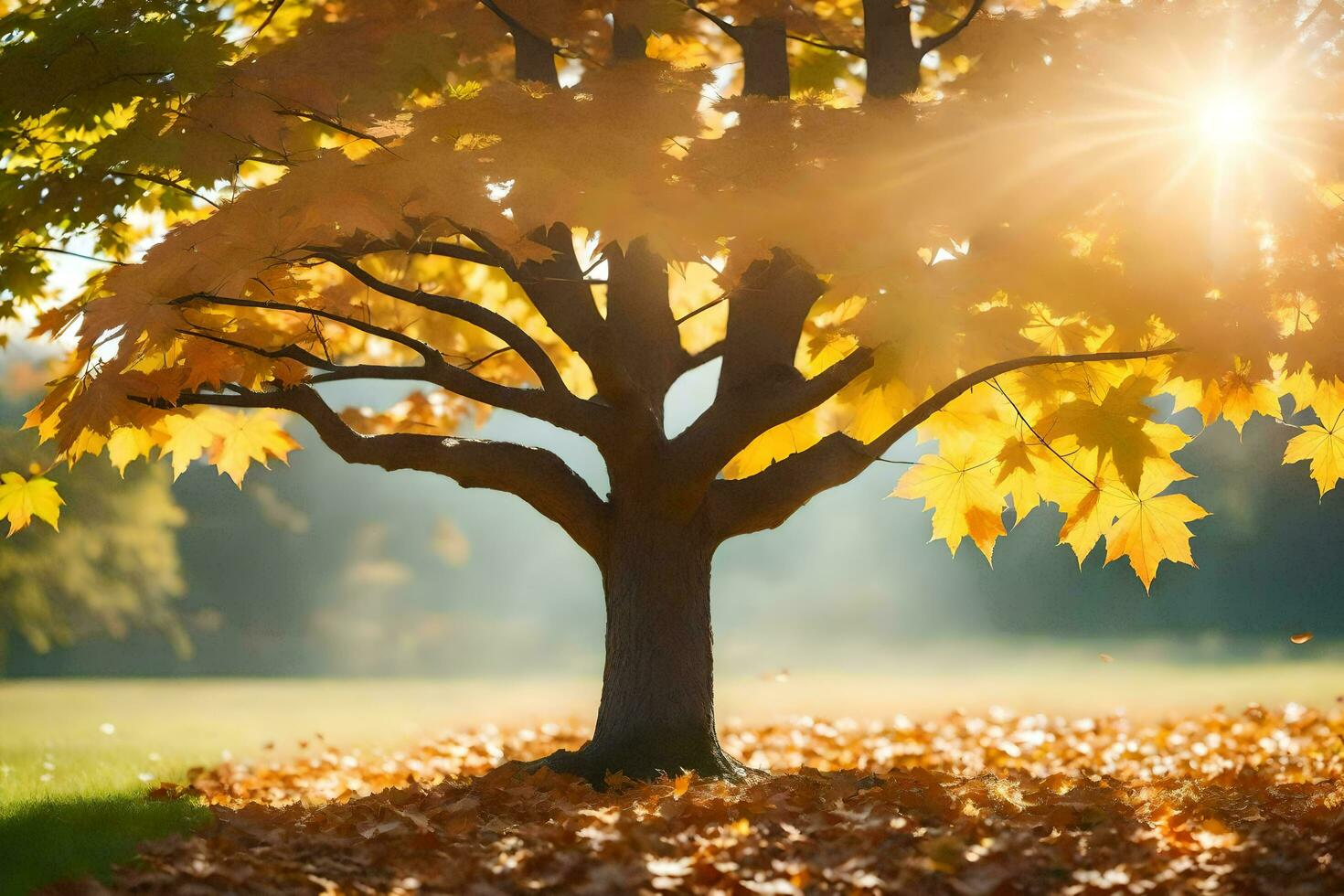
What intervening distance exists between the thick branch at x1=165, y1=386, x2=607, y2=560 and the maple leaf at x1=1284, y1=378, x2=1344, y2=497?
12.9 ft

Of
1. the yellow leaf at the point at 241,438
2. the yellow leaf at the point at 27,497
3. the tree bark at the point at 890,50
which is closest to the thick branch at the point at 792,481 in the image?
the tree bark at the point at 890,50

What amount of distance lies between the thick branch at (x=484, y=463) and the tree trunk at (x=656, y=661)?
0.24 meters

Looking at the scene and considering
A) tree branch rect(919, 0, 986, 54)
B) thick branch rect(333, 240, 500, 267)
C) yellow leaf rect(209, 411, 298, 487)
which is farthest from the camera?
yellow leaf rect(209, 411, 298, 487)

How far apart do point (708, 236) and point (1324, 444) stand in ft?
13.2

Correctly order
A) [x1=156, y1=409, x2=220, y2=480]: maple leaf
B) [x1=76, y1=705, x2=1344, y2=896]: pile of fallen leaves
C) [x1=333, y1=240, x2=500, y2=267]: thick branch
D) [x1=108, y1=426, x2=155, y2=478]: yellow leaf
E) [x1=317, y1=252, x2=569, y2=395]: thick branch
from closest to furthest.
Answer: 1. [x1=76, y1=705, x2=1344, y2=896]: pile of fallen leaves
2. [x1=333, y1=240, x2=500, y2=267]: thick branch
3. [x1=317, y1=252, x2=569, y2=395]: thick branch
4. [x1=108, y1=426, x2=155, y2=478]: yellow leaf
5. [x1=156, y1=409, x2=220, y2=480]: maple leaf

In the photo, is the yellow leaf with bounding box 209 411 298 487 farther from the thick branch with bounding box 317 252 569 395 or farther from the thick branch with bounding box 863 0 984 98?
the thick branch with bounding box 863 0 984 98

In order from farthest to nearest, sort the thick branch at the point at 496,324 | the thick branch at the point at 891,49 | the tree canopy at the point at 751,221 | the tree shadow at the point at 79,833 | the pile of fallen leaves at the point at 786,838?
the thick branch at the point at 891,49, the thick branch at the point at 496,324, the tree canopy at the point at 751,221, the tree shadow at the point at 79,833, the pile of fallen leaves at the point at 786,838

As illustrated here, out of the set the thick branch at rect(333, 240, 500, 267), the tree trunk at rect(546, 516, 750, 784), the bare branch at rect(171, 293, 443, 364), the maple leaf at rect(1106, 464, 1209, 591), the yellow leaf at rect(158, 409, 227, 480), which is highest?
the thick branch at rect(333, 240, 500, 267)

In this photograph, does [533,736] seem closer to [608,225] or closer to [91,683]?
[608,225]

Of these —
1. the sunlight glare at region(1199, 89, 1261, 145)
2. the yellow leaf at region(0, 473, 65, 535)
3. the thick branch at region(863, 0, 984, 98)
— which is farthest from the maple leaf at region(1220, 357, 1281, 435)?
the yellow leaf at region(0, 473, 65, 535)

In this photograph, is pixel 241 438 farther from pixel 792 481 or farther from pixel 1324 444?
pixel 1324 444

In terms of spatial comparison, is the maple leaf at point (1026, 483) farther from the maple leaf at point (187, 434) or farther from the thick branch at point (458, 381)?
the maple leaf at point (187, 434)

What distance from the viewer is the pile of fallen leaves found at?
11.9ft

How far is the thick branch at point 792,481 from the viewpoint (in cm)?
586
